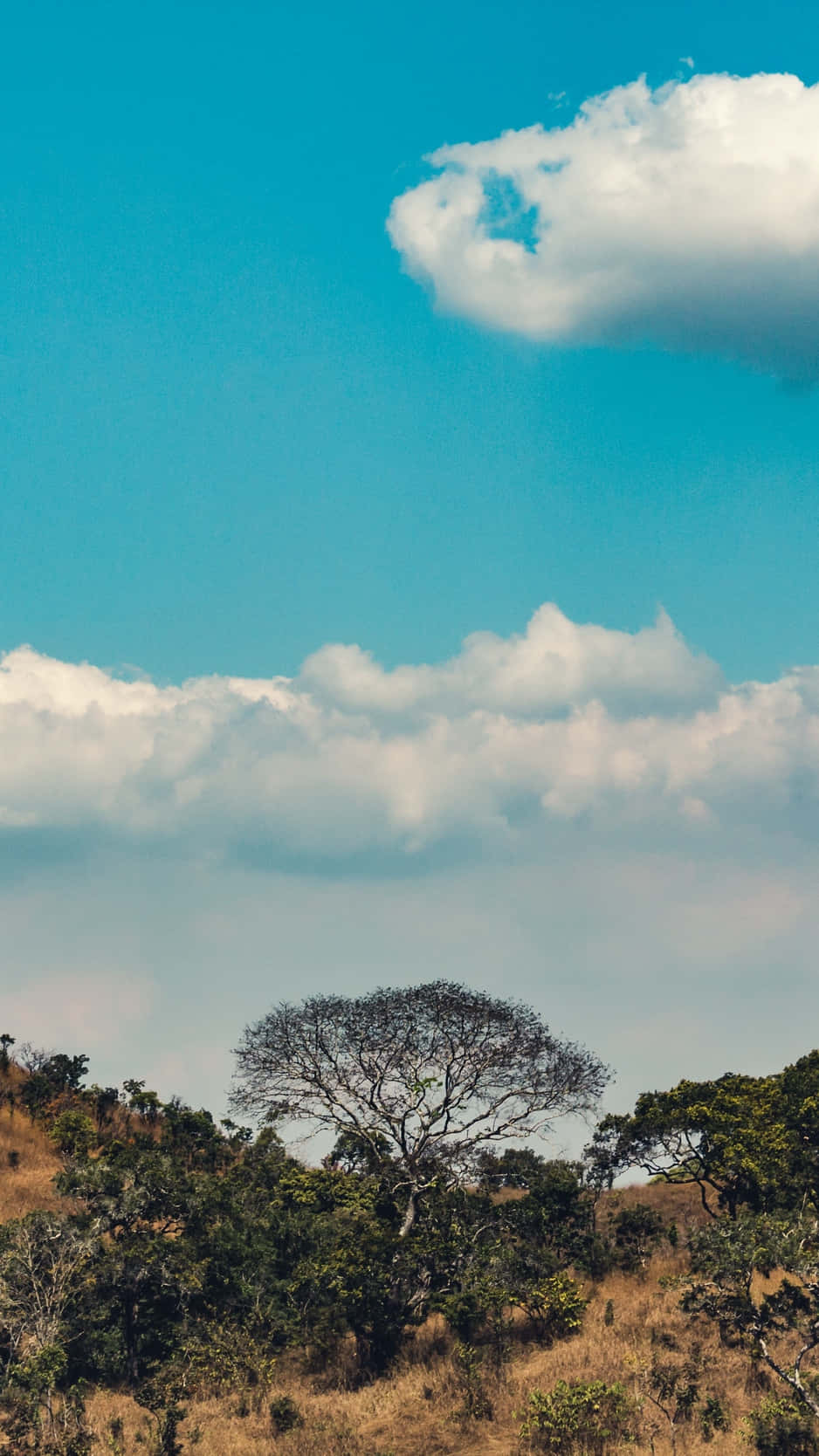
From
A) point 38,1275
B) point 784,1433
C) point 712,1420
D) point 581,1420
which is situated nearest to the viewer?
point 784,1433

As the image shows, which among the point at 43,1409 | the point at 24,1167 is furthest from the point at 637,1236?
the point at 24,1167

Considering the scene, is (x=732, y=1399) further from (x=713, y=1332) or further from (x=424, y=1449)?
(x=424, y=1449)

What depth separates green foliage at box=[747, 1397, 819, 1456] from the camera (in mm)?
28359

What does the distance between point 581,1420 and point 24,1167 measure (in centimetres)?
3433

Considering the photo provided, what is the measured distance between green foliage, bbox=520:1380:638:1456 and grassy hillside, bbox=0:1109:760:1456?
2.17 feet

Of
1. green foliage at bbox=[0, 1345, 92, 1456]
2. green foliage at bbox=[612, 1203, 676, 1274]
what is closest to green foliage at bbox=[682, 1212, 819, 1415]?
green foliage at bbox=[612, 1203, 676, 1274]

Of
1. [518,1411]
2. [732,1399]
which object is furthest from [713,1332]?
[518,1411]

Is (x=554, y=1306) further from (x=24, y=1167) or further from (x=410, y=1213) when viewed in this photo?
(x=24, y=1167)

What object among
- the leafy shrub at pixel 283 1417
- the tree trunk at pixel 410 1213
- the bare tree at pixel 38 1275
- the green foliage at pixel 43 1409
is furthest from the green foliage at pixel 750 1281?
the bare tree at pixel 38 1275

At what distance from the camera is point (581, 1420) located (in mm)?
30953

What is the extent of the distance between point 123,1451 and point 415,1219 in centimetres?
1470

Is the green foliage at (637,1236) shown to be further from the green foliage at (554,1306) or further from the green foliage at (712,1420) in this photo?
the green foliage at (712,1420)

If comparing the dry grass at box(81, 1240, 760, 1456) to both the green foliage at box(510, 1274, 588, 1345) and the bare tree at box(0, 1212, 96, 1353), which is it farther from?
the bare tree at box(0, 1212, 96, 1353)

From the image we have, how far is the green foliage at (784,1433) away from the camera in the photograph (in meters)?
28.4
